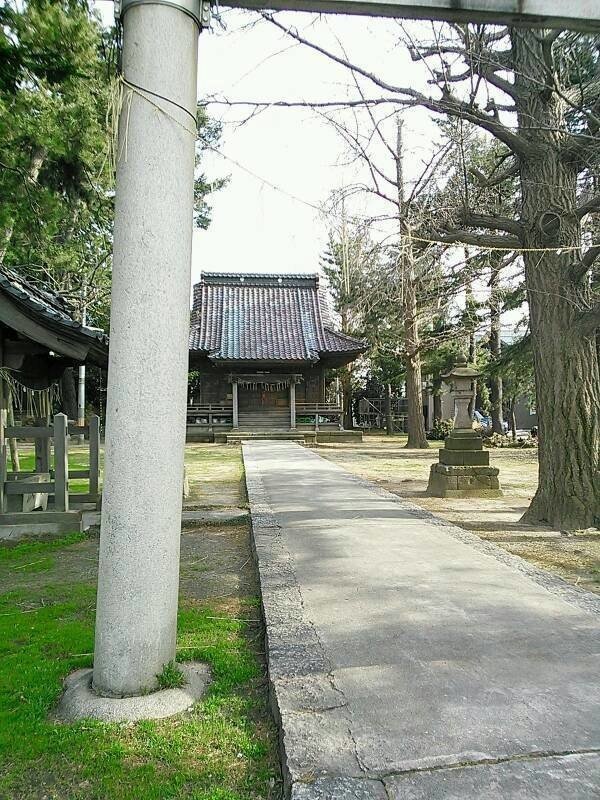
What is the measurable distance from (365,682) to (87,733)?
121cm

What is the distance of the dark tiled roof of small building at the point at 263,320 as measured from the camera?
2586cm

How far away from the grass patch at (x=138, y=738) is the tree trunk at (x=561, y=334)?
488 centimetres

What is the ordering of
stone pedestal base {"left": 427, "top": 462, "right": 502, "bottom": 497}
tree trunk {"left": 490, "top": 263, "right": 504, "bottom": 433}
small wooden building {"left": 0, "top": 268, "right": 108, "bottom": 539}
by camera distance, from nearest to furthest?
small wooden building {"left": 0, "top": 268, "right": 108, "bottom": 539}
stone pedestal base {"left": 427, "top": 462, "right": 502, "bottom": 497}
tree trunk {"left": 490, "top": 263, "right": 504, "bottom": 433}

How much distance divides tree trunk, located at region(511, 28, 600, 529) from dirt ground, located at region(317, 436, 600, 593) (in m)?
0.53

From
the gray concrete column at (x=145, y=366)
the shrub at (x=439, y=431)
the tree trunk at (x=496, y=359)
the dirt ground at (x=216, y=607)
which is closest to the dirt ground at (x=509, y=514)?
the dirt ground at (x=216, y=607)

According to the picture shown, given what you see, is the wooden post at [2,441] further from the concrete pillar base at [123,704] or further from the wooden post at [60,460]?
the concrete pillar base at [123,704]

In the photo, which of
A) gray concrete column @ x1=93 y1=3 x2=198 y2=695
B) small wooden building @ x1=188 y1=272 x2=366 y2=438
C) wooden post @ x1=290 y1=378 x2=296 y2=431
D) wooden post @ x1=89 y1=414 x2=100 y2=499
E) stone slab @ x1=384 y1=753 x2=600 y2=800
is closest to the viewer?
stone slab @ x1=384 y1=753 x2=600 y2=800

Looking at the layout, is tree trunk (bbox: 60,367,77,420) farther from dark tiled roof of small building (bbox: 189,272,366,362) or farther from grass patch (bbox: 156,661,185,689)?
grass patch (bbox: 156,661,185,689)

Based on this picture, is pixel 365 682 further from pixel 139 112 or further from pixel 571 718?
pixel 139 112

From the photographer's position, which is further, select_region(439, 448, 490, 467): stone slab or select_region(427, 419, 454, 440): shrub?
select_region(427, 419, 454, 440): shrub

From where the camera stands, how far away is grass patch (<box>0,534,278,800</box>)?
2109 mm

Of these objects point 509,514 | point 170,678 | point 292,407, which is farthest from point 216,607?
point 292,407

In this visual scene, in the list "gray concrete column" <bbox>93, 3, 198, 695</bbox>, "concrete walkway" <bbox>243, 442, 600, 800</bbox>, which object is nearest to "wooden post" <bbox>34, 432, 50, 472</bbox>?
"concrete walkway" <bbox>243, 442, 600, 800</bbox>

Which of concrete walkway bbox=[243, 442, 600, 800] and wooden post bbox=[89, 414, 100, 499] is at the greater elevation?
wooden post bbox=[89, 414, 100, 499]
